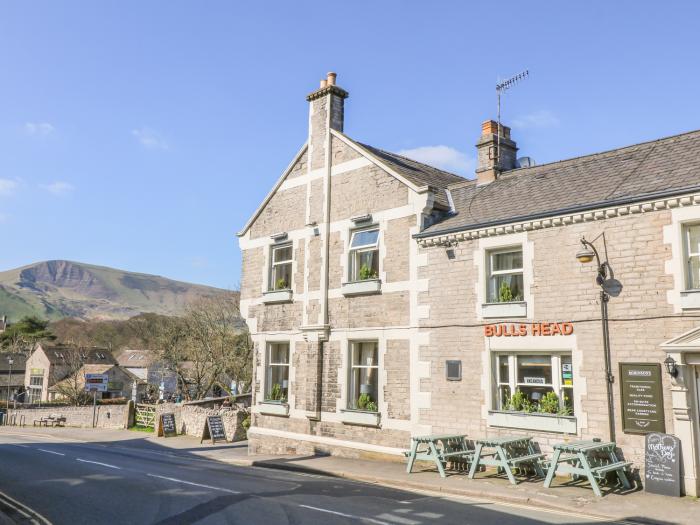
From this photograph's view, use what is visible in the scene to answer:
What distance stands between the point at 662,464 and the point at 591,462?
128cm

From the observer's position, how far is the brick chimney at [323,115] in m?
19.7

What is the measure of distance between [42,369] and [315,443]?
2550 inches

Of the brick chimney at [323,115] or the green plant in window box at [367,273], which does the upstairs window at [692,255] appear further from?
the brick chimney at [323,115]

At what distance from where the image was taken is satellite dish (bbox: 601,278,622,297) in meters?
12.6

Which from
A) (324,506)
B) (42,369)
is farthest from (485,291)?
(42,369)

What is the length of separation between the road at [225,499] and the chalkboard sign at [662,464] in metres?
2.48

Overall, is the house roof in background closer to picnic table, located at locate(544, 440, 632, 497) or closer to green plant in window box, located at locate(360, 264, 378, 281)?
green plant in window box, located at locate(360, 264, 378, 281)

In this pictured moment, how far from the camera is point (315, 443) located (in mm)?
18031

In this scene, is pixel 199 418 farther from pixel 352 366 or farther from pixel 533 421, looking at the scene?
pixel 533 421

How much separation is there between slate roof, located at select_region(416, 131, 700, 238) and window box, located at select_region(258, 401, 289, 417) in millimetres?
7459

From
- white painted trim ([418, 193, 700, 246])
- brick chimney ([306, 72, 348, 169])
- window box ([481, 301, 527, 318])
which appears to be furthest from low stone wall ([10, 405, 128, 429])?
window box ([481, 301, 527, 318])

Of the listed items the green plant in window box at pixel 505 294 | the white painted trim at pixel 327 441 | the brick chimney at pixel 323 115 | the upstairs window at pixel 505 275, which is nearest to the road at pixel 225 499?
the white painted trim at pixel 327 441

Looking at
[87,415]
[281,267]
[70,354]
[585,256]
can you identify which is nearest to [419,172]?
[281,267]

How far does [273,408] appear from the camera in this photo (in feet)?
64.2
